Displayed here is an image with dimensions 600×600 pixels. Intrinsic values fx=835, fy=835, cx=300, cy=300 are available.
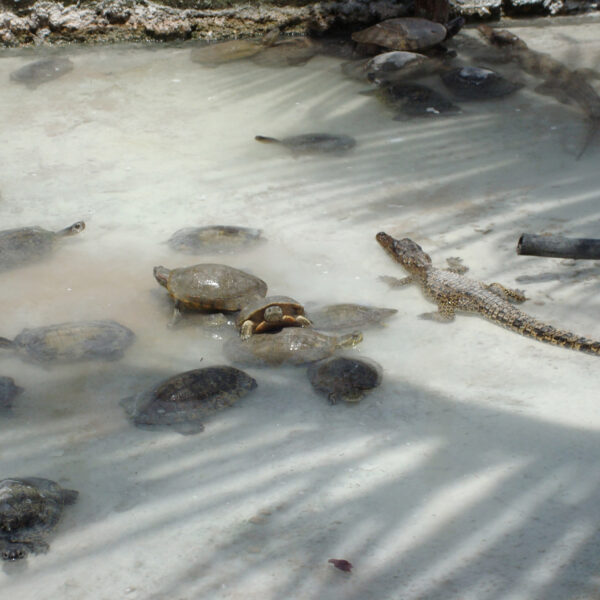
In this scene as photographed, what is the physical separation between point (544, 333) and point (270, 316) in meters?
1.54

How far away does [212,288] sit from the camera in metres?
4.95

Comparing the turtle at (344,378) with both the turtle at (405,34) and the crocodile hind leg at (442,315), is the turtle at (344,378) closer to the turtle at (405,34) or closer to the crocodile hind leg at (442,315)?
the crocodile hind leg at (442,315)

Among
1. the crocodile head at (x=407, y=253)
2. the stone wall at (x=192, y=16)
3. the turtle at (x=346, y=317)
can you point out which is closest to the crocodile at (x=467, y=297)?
the crocodile head at (x=407, y=253)

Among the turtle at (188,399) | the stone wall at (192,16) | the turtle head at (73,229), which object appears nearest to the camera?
the turtle at (188,399)

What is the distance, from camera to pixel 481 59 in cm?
938

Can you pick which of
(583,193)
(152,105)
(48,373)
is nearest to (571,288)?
(583,193)

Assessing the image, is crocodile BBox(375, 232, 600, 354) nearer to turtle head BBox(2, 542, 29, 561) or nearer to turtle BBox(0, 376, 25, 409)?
turtle BBox(0, 376, 25, 409)

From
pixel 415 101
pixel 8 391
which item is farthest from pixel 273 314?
pixel 415 101

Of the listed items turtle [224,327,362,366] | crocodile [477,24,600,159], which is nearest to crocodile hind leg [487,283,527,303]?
turtle [224,327,362,366]

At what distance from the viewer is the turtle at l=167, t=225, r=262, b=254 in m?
5.74

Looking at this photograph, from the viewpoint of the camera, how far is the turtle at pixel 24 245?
556 centimetres

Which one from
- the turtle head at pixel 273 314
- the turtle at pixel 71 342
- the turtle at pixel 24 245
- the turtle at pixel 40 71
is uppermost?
the turtle at pixel 40 71

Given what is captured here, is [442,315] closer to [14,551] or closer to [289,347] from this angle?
[289,347]

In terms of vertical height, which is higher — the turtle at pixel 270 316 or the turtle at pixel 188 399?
the turtle at pixel 270 316
